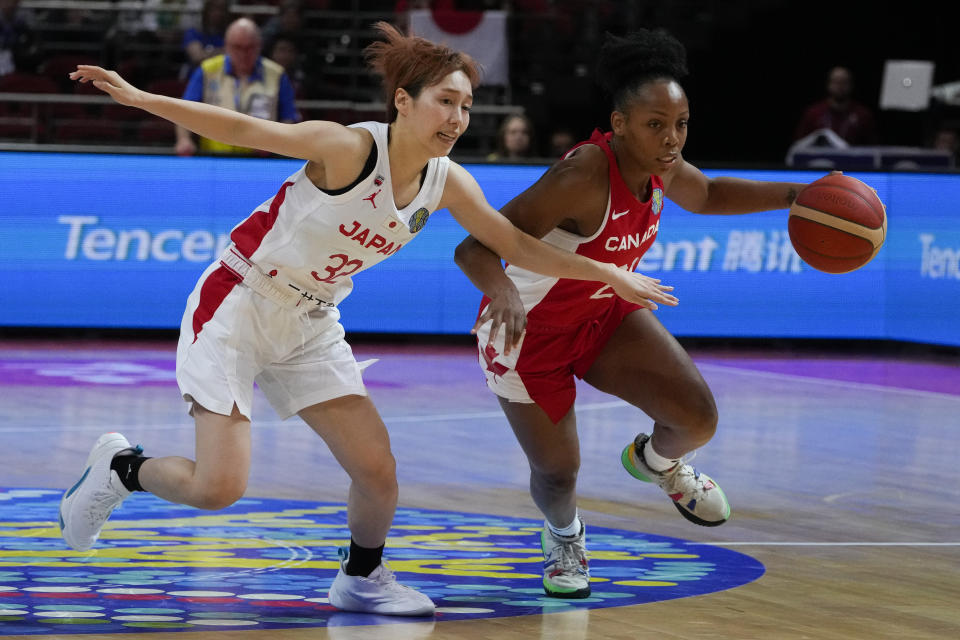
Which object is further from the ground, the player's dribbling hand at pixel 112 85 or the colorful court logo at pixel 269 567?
the player's dribbling hand at pixel 112 85

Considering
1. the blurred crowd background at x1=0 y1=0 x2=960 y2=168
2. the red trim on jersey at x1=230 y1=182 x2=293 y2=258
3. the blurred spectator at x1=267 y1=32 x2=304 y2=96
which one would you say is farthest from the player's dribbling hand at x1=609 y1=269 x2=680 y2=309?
the blurred spectator at x1=267 y1=32 x2=304 y2=96

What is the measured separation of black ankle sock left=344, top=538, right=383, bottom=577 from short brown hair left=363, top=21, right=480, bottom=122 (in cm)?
127

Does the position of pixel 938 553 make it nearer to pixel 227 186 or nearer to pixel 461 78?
pixel 461 78

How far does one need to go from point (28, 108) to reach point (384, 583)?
965cm

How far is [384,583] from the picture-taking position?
4.54m

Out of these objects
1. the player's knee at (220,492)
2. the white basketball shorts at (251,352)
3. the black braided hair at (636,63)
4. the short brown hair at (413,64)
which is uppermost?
the black braided hair at (636,63)

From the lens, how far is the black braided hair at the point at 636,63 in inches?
194

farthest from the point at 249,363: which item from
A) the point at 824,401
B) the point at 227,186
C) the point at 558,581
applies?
the point at 227,186

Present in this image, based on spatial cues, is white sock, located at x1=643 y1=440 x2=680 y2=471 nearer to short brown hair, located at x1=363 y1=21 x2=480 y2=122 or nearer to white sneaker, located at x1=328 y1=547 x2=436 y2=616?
white sneaker, located at x1=328 y1=547 x2=436 y2=616

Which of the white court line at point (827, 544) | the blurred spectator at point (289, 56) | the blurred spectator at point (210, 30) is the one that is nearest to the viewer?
the white court line at point (827, 544)

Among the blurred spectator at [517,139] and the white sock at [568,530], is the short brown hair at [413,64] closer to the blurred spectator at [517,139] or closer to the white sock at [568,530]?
the white sock at [568,530]

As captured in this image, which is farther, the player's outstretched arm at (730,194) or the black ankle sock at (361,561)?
the player's outstretched arm at (730,194)

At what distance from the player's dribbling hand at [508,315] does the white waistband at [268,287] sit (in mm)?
539

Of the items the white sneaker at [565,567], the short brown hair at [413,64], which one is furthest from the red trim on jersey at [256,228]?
the white sneaker at [565,567]
